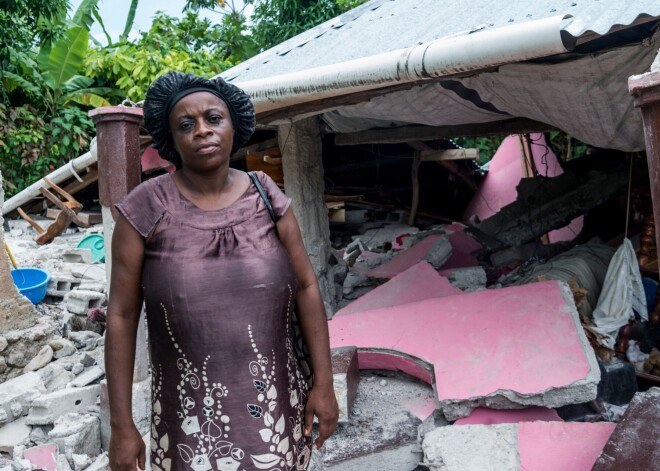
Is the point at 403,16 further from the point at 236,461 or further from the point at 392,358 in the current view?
the point at 236,461

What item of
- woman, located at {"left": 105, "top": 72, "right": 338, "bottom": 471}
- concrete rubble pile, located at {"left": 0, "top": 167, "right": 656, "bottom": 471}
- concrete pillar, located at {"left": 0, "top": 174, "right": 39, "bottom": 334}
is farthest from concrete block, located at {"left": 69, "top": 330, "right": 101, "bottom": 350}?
woman, located at {"left": 105, "top": 72, "right": 338, "bottom": 471}

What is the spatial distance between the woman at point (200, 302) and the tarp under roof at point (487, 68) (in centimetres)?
139

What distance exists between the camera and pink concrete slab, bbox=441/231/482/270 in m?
6.52

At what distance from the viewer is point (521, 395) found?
289 centimetres

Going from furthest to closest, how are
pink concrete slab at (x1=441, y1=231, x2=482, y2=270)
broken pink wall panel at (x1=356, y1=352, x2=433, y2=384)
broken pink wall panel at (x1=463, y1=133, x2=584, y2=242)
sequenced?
1. broken pink wall panel at (x1=463, y1=133, x2=584, y2=242)
2. pink concrete slab at (x1=441, y1=231, x2=482, y2=270)
3. broken pink wall panel at (x1=356, y1=352, x2=433, y2=384)

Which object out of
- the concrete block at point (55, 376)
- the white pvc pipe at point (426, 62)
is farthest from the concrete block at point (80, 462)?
the white pvc pipe at point (426, 62)

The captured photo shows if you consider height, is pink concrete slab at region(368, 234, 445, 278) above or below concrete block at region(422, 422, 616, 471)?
below

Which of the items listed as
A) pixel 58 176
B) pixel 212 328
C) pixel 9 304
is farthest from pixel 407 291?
pixel 58 176

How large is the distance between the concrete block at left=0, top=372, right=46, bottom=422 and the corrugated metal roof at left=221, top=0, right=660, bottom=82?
2.76 m

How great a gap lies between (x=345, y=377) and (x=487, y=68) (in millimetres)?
1881

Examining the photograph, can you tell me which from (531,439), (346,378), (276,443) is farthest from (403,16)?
(276,443)

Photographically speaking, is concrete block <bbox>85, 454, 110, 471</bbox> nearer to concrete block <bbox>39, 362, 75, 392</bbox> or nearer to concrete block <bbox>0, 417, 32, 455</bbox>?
concrete block <bbox>0, 417, 32, 455</bbox>

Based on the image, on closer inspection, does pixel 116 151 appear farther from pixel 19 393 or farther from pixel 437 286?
pixel 437 286

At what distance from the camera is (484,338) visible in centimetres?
341
